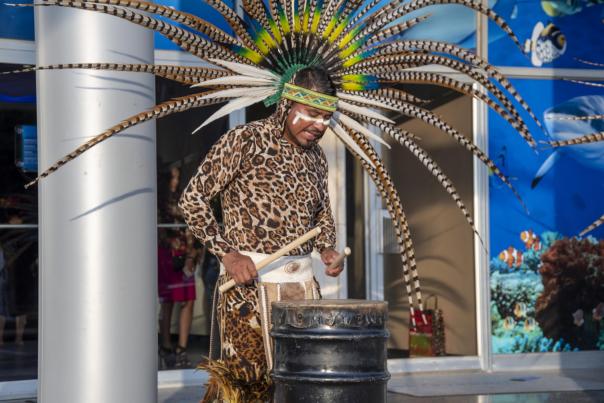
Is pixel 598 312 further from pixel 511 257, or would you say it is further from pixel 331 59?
pixel 331 59

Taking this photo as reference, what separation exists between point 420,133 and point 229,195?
6135 mm

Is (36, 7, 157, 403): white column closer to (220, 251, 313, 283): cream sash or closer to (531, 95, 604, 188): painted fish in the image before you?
(220, 251, 313, 283): cream sash

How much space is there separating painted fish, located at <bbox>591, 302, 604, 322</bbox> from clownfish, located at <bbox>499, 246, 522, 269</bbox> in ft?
3.14

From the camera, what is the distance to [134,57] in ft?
19.4

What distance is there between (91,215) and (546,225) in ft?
19.4

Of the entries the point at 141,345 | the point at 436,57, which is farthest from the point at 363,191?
the point at 436,57

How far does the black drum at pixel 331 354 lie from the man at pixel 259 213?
2.25ft

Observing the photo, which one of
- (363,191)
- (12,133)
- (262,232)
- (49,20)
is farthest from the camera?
(363,191)

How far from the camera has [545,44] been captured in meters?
10.7

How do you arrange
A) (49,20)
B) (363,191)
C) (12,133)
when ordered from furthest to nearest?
(363,191)
(12,133)
(49,20)

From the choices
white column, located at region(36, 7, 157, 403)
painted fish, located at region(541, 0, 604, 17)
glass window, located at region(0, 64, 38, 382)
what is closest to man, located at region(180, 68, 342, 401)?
white column, located at region(36, 7, 157, 403)

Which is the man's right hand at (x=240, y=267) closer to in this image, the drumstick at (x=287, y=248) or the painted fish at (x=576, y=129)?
the drumstick at (x=287, y=248)

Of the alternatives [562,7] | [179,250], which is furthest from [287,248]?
[562,7]

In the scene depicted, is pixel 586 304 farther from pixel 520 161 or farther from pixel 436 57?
pixel 436 57
